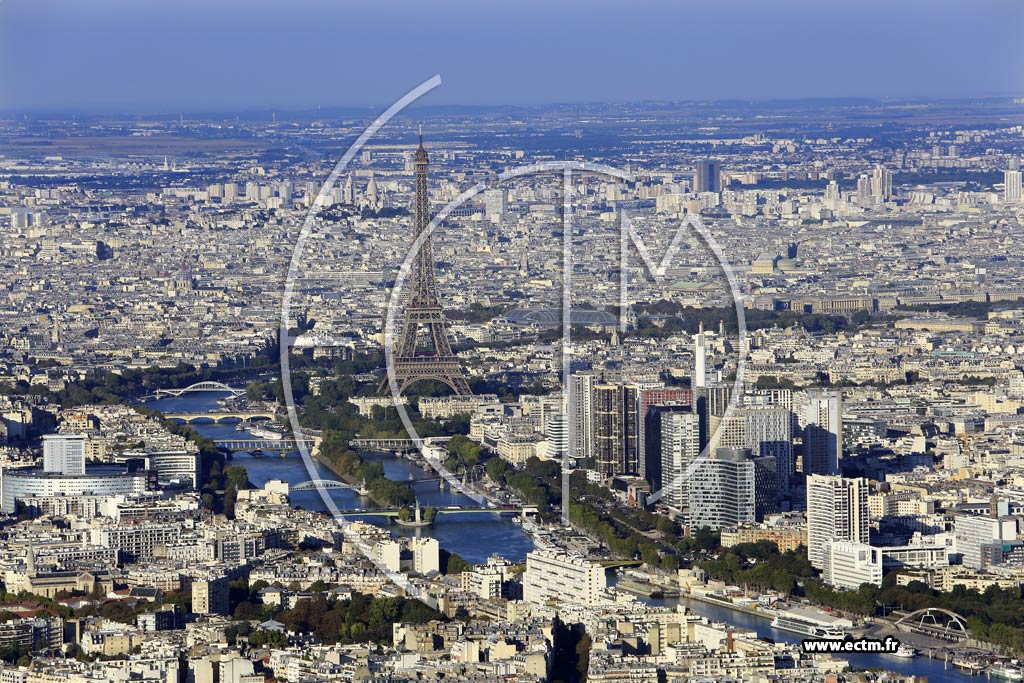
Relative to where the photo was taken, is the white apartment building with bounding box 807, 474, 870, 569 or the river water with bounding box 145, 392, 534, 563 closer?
the white apartment building with bounding box 807, 474, 870, 569

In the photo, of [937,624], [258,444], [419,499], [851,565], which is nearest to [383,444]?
[258,444]

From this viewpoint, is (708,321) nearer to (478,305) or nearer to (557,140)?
(478,305)

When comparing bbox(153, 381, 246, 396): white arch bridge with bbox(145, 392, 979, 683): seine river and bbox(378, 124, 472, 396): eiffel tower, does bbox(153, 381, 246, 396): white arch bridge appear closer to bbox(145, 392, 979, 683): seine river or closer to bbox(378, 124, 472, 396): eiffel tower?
bbox(145, 392, 979, 683): seine river

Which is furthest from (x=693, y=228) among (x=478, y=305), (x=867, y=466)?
(x=867, y=466)

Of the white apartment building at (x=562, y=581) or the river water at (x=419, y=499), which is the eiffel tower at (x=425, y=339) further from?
the white apartment building at (x=562, y=581)

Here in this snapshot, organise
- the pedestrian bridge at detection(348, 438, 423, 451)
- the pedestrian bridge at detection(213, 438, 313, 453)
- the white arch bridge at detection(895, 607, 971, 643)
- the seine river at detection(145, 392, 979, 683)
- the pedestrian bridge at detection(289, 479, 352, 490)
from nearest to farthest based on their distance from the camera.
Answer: the seine river at detection(145, 392, 979, 683) → the white arch bridge at detection(895, 607, 971, 643) → the pedestrian bridge at detection(289, 479, 352, 490) → the pedestrian bridge at detection(348, 438, 423, 451) → the pedestrian bridge at detection(213, 438, 313, 453)

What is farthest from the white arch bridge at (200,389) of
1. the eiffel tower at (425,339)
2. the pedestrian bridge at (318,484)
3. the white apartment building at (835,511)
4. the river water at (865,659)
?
the river water at (865,659)

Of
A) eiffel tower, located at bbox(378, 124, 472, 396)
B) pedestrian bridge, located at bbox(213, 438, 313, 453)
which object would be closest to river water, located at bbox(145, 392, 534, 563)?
pedestrian bridge, located at bbox(213, 438, 313, 453)
